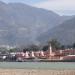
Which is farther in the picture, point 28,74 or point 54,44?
point 54,44

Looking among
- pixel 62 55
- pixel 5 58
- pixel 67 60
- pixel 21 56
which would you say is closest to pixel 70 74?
pixel 67 60

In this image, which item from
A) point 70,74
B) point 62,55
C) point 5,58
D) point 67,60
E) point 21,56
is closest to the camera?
point 70,74

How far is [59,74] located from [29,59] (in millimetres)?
105068

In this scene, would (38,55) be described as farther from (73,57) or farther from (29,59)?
(73,57)

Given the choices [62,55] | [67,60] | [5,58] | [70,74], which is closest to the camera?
[70,74]

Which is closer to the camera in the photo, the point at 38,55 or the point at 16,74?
the point at 16,74

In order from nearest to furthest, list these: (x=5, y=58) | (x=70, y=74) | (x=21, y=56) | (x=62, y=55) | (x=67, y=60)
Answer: (x=70, y=74) → (x=67, y=60) → (x=62, y=55) → (x=21, y=56) → (x=5, y=58)

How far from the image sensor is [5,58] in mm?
166250

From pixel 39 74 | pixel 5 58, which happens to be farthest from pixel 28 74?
pixel 5 58

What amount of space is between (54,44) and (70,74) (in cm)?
→ 13009

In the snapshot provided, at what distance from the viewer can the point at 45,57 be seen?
457 ft

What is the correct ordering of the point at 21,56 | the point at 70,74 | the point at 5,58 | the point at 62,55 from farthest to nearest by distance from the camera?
the point at 5,58, the point at 21,56, the point at 62,55, the point at 70,74

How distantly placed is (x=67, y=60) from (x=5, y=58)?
4592 cm

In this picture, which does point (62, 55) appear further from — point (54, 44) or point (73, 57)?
point (54, 44)
